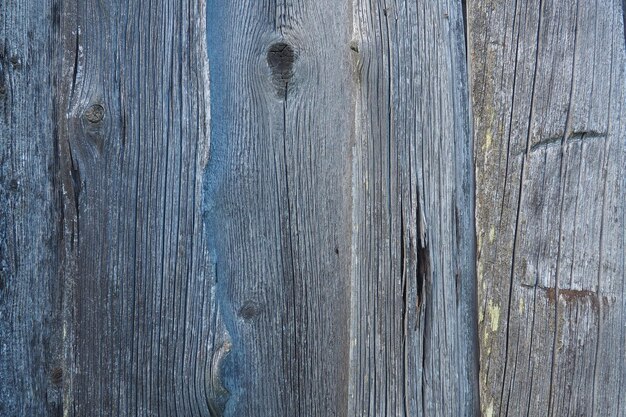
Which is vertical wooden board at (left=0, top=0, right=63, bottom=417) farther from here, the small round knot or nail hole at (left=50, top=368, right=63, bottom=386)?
the small round knot

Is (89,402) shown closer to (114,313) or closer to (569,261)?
(114,313)

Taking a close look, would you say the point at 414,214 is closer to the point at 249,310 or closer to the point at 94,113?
the point at 249,310

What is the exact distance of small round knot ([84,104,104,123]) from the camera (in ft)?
4.81

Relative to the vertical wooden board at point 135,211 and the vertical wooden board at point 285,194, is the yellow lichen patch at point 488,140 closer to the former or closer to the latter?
the vertical wooden board at point 285,194

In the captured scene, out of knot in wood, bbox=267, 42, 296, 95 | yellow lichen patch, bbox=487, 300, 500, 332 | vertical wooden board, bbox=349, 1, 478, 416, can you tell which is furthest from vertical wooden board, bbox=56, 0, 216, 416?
yellow lichen patch, bbox=487, 300, 500, 332

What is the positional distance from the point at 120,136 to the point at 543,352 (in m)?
1.18

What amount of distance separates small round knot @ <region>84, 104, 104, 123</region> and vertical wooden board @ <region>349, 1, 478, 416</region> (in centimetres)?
66

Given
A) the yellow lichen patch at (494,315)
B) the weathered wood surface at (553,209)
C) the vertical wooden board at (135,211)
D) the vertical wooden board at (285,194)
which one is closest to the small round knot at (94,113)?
the vertical wooden board at (135,211)

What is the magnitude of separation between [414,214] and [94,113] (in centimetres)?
85

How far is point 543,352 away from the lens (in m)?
1.42

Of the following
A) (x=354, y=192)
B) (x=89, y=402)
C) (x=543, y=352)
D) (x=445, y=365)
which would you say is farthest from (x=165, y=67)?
(x=543, y=352)

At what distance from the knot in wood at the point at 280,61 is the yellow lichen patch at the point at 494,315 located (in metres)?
0.77

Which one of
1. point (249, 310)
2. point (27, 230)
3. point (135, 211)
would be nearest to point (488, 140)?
point (249, 310)

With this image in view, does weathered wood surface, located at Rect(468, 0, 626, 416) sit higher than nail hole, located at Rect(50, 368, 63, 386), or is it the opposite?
weathered wood surface, located at Rect(468, 0, 626, 416)
